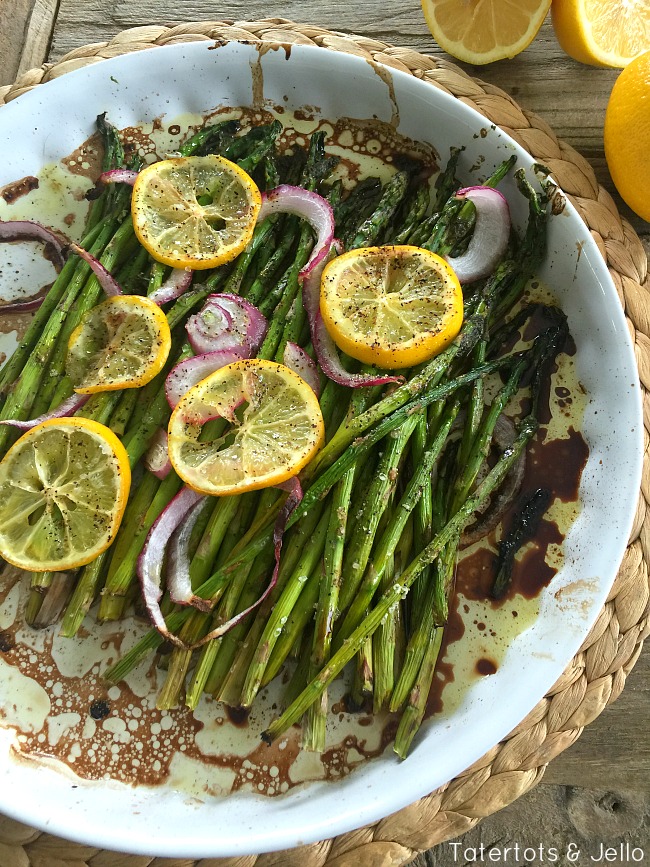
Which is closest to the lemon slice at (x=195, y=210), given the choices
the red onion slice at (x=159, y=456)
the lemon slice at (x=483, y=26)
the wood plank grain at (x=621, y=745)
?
the red onion slice at (x=159, y=456)

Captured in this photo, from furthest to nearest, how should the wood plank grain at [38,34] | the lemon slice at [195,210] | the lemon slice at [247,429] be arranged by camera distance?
the wood plank grain at [38,34], the lemon slice at [195,210], the lemon slice at [247,429]

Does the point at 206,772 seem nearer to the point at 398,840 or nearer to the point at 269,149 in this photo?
the point at 398,840

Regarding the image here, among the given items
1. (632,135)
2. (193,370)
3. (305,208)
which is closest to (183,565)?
(193,370)

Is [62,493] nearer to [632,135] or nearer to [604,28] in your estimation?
[632,135]

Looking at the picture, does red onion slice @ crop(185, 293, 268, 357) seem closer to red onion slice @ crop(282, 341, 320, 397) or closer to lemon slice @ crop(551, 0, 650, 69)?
red onion slice @ crop(282, 341, 320, 397)

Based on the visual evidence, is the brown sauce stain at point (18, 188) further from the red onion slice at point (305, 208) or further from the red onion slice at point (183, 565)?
the red onion slice at point (183, 565)

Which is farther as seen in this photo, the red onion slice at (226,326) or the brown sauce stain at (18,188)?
the brown sauce stain at (18,188)

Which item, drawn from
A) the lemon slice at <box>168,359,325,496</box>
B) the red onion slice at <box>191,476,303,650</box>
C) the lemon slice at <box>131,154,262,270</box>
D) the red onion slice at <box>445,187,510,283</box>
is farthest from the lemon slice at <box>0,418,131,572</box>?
the red onion slice at <box>445,187,510,283</box>
